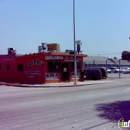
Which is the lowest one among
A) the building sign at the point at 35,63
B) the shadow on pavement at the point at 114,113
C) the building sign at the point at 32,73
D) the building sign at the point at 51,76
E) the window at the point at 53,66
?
the shadow on pavement at the point at 114,113

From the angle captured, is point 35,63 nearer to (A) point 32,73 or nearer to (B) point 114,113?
(A) point 32,73

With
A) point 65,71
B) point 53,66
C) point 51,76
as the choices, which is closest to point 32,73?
point 51,76

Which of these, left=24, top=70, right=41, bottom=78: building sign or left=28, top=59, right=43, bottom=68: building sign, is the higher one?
left=28, top=59, right=43, bottom=68: building sign

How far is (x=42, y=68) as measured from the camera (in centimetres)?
2838

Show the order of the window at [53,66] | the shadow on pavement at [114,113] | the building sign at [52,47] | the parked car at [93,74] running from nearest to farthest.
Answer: the shadow on pavement at [114,113], the window at [53,66], the building sign at [52,47], the parked car at [93,74]

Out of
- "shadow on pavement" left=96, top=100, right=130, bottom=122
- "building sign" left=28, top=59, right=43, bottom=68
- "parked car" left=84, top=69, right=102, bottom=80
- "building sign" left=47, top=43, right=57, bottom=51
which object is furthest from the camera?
"parked car" left=84, top=69, right=102, bottom=80

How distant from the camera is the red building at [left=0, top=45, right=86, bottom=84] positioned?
93.6ft

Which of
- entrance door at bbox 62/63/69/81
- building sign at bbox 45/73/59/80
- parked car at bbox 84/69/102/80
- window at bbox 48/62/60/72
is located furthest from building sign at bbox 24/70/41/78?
parked car at bbox 84/69/102/80

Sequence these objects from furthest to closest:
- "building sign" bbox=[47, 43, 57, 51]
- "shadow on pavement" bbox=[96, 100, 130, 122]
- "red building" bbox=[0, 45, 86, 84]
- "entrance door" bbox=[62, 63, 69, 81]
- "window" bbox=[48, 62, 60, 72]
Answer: "building sign" bbox=[47, 43, 57, 51], "entrance door" bbox=[62, 63, 69, 81], "window" bbox=[48, 62, 60, 72], "red building" bbox=[0, 45, 86, 84], "shadow on pavement" bbox=[96, 100, 130, 122]

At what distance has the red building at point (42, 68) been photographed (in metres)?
28.5

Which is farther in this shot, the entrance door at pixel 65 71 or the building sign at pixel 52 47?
the building sign at pixel 52 47

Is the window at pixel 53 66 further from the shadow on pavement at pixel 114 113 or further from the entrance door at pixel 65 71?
the shadow on pavement at pixel 114 113

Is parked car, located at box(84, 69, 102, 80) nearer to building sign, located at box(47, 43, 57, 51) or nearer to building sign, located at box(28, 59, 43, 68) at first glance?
building sign, located at box(47, 43, 57, 51)

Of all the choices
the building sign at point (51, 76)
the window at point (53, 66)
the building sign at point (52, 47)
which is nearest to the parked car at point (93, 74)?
the building sign at point (52, 47)
